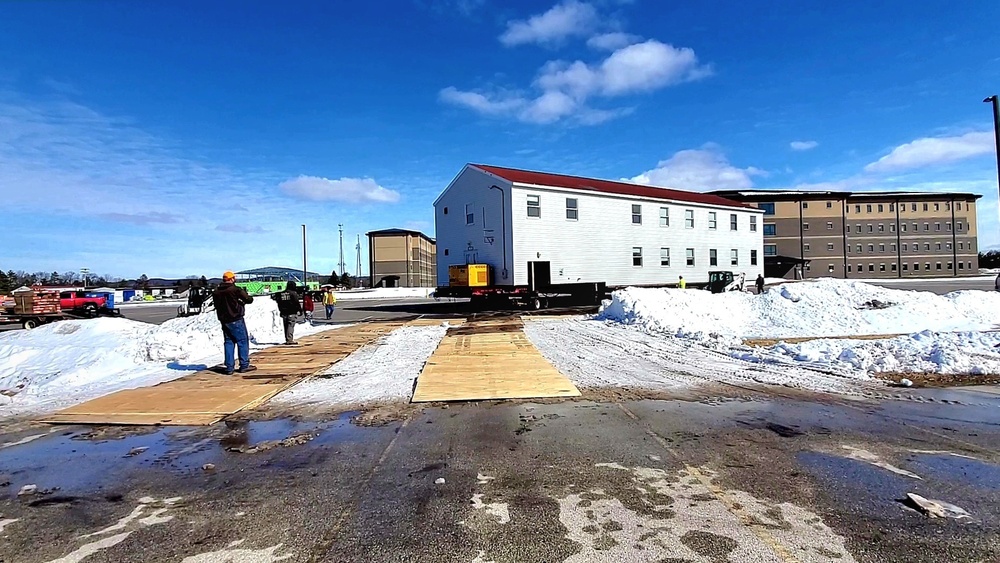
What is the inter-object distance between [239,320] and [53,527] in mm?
6493

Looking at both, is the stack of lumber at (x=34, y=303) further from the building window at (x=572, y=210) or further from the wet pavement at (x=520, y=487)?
the building window at (x=572, y=210)

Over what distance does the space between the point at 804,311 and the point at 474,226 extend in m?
17.5

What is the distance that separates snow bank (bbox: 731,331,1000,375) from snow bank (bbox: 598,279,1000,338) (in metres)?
3.27

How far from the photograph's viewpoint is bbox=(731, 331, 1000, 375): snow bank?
29.1ft

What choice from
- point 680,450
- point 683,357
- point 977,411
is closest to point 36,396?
point 680,450

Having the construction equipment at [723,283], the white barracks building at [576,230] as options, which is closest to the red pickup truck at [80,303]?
the white barracks building at [576,230]

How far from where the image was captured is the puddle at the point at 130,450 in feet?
15.4

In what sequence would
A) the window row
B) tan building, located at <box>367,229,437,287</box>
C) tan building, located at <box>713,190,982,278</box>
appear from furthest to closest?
1. tan building, located at <box>713,190,982,278</box>
2. tan building, located at <box>367,229,437,287</box>
3. the window row

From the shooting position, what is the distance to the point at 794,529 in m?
3.43

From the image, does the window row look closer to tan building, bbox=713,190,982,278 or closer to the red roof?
the red roof

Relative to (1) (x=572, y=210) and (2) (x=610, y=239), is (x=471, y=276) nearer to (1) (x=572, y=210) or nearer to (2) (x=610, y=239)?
(1) (x=572, y=210)

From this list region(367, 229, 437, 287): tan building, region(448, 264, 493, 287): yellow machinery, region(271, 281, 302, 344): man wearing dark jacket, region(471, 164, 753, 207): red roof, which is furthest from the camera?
region(367, 229, 437, 287): tan building

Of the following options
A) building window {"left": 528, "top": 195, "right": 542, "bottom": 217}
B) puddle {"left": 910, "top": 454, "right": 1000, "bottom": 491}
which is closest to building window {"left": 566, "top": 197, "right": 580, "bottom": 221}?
building window {"left": 528, "top": 195, "right": 542, "bottom": 217}

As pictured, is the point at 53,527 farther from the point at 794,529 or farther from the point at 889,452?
the point at 889,452
